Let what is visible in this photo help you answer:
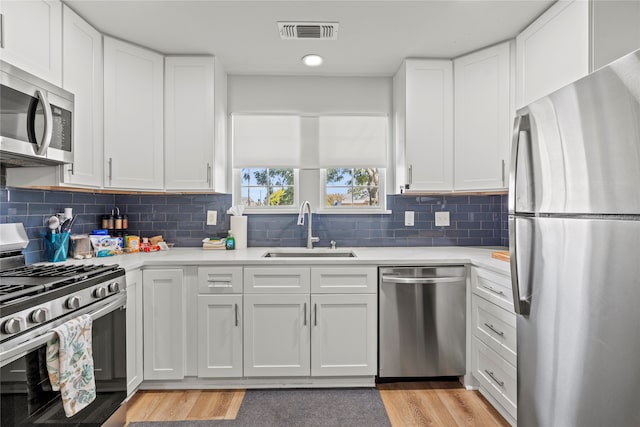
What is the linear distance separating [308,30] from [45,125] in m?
1.58

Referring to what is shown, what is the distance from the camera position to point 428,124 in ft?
8.76

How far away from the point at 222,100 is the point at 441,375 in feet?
8.59

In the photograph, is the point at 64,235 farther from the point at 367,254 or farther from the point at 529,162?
the point at 529,162

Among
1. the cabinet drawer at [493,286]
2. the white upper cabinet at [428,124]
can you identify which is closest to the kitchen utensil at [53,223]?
the white upper cabinet at [428,124]

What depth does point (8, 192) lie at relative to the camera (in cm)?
198

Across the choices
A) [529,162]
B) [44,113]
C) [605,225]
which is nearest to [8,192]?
[44,113]

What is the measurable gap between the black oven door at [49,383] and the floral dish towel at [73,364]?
0.03 m

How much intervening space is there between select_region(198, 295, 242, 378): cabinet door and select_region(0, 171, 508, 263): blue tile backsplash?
30.4 inches

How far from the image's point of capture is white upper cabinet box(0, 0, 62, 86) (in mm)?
1629

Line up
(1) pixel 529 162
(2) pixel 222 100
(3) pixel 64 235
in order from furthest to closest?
(2) pixel 222 100 → (3) pixel 64 235 → (1) pixel 529 162

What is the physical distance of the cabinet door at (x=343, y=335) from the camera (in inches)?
91.8

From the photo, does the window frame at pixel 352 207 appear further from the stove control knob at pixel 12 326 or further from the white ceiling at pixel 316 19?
the stove control knob at pixel 12 326

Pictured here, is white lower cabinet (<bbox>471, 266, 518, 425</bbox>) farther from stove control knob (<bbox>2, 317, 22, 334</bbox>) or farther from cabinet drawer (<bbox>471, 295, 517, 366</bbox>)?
stove control knob (<bbox>2, 317, 22, 334</bbox>)

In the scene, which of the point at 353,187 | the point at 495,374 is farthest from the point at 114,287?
the point at 495,374
